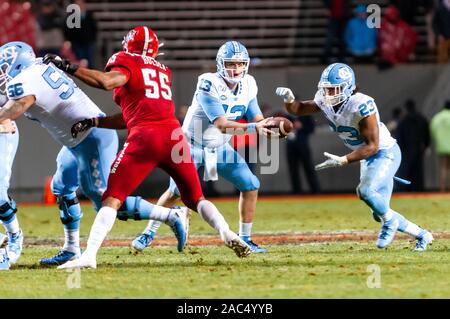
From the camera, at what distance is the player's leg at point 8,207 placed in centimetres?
872

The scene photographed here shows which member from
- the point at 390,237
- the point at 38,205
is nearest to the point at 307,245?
the point at 390,237

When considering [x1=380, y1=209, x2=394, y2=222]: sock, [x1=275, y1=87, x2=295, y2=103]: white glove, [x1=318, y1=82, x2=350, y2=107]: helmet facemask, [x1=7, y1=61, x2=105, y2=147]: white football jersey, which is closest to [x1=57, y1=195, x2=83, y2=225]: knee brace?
[x1=7, y1=61, x2=105, y2=147]: white football jersey

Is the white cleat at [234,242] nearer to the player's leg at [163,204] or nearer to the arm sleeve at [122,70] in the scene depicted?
the arm sleeve at [122,70]

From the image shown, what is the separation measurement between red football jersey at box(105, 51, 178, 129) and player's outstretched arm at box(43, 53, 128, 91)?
0.21 m

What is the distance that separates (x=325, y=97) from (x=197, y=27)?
37.6 feet

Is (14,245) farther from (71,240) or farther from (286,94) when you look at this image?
(286,94)

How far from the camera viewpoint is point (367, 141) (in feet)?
29.9

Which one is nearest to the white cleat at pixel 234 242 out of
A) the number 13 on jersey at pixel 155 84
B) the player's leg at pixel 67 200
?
the number 13 on jersey at pixel 155 84

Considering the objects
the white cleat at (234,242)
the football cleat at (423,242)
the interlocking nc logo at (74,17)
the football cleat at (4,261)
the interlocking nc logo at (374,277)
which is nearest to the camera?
the interlocking nc logo at (374,277)

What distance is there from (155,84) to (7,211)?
170cm

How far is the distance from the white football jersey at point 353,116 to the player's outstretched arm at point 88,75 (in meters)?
2.30

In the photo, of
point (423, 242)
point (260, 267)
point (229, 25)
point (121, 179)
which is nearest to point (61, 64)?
point (121, 179)

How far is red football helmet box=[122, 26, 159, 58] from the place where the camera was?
8.23 metres

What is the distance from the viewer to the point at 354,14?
19.5 metres
